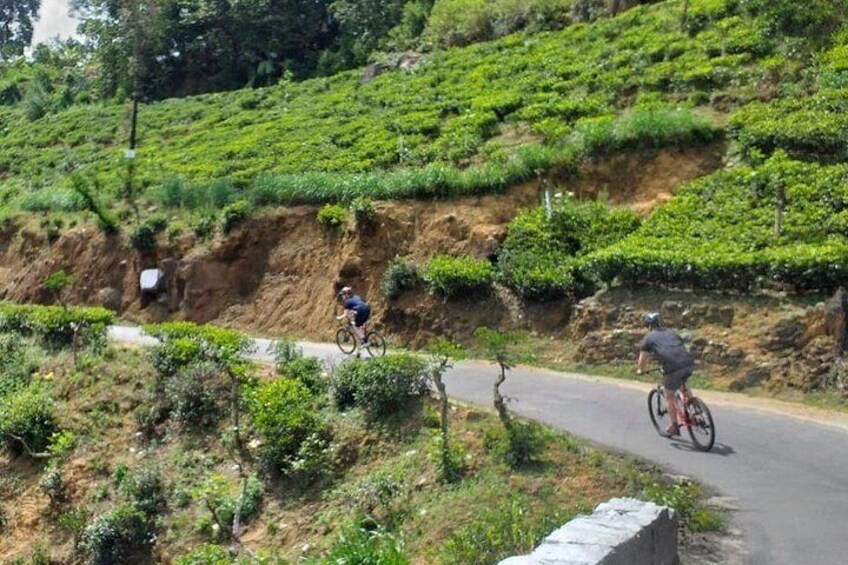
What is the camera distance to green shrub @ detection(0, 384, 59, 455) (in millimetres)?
18109

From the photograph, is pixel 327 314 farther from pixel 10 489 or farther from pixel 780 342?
pixel 780 342

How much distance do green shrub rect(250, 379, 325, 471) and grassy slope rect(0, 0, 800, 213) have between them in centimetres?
947

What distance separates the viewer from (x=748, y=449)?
40.7ft

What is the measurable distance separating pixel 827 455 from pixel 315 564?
5.61 m

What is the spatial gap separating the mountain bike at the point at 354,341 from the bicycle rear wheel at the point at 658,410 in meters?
6.56

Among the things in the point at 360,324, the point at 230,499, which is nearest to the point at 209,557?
the point at 230,499

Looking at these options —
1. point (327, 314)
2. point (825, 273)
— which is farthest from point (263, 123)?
point (825, 273)

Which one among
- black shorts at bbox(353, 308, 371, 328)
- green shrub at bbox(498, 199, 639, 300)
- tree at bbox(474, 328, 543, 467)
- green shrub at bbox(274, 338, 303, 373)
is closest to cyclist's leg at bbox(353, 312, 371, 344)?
black shorts at bbox(353, 308, 371, 328)

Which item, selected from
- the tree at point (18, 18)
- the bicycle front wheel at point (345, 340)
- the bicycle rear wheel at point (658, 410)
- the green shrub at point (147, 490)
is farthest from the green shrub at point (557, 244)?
the tree at point (18, 18)

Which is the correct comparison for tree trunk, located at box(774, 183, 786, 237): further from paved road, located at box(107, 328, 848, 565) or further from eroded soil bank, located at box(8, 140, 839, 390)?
paved road, located at box(107, 328, 848, 565)

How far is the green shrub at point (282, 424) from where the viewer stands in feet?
47.6

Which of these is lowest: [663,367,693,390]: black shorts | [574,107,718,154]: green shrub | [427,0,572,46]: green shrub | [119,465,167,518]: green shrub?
[119,465,167,518]: green shrub

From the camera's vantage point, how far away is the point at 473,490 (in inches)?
455

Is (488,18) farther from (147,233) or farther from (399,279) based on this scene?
(399,279)
